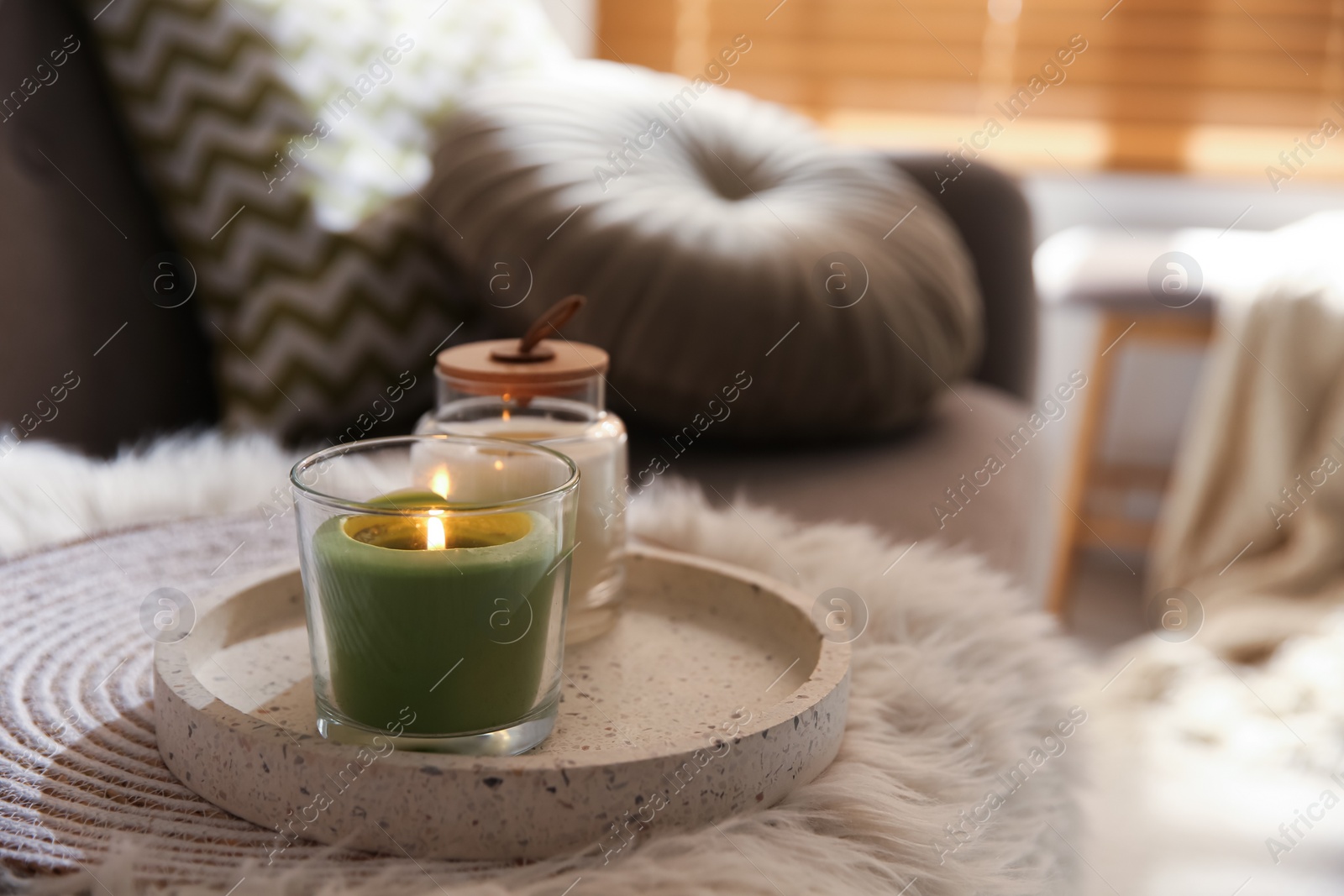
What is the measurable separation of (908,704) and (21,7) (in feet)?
3.04

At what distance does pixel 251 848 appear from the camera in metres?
0.42

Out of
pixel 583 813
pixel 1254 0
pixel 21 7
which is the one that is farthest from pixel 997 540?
pixel 1254 0

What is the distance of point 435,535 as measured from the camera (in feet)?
1.43

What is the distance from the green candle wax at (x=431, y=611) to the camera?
1.41 feet

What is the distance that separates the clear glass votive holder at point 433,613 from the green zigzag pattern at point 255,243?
2.12ft

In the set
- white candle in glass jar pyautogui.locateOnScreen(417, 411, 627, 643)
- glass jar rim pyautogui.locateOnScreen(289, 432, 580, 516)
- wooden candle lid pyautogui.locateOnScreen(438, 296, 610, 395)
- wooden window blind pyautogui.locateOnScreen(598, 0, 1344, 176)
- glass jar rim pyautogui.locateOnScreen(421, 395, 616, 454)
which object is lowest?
white candle in glass jar pyautogui.locateOnScreen(417, 411, 627, 643)

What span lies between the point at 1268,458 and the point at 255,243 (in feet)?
4.90

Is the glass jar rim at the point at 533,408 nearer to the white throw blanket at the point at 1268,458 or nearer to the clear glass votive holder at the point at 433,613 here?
the clear glass votive holder at the point at 433,613

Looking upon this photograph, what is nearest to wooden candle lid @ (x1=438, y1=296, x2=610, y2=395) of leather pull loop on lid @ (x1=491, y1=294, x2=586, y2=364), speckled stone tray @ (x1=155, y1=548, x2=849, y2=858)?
leather pull loop on lid @ (x1=491, y1=294, x2=586, y2=364)

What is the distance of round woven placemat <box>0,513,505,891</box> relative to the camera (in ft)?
1.35

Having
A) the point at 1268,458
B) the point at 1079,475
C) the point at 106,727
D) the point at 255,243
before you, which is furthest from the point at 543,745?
the point at 1079,475

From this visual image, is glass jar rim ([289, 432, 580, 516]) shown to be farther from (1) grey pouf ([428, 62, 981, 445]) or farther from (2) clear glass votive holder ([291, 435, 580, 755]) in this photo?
(1) grey pouf ([428, 62, 981, 445])

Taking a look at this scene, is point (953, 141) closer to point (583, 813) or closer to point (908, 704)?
point (908, 704)

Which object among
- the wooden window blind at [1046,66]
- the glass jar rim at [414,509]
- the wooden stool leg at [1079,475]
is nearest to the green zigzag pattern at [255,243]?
the glass jar rim at [414,509]
